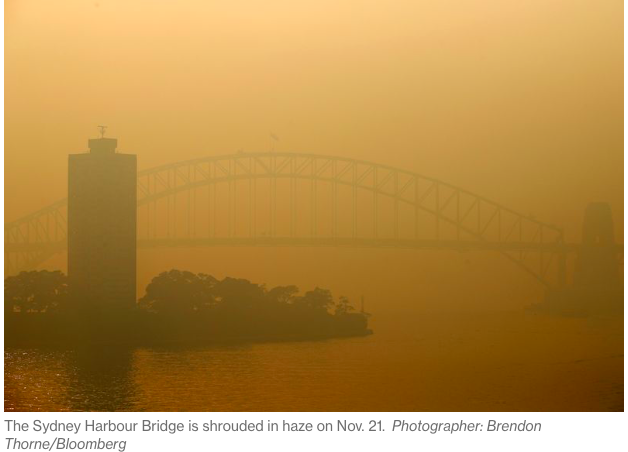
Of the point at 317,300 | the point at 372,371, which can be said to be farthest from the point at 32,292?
the point at 372,371

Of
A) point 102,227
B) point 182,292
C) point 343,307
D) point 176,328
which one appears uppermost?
point 102,227

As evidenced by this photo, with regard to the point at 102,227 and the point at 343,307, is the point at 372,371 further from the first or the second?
the point at 102,227

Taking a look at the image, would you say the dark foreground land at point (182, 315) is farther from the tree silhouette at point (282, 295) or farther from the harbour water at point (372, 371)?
the harbour water at point (372, 371)

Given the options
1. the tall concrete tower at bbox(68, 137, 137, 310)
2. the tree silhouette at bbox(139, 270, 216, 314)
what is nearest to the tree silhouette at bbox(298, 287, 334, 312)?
the tree silhouette at bbox(139, 270, 216, 314)
